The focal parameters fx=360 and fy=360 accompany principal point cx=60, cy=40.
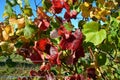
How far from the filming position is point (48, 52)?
121 cm

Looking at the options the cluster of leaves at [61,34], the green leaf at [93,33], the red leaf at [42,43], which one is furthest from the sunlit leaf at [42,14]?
the green leaf at [93,33]

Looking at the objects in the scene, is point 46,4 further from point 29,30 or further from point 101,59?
point 101,59

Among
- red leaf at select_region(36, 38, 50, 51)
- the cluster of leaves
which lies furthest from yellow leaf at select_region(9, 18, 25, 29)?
red leaf at select_region(36, 38, 50, 51)

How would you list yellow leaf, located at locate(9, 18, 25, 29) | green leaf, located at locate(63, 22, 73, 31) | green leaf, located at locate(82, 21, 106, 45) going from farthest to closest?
1. yellow leaf, located at locate(9, 18, 25, 29)
2. green leaf, located at locate(63, 22, 73, 31)
3. green leaf, located at locate(82, 21, 106, 45)

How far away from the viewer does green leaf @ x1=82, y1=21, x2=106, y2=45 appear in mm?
1050

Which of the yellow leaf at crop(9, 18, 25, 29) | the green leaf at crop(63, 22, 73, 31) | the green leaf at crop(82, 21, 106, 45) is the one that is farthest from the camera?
the yellow leaf at crop(9, 18, 25, 29)

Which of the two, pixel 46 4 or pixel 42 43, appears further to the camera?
pixel 46 4

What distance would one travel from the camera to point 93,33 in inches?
42.2

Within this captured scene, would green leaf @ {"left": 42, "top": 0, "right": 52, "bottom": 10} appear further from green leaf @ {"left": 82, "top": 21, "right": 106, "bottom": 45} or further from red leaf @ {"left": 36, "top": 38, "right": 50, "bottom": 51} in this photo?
green leaf @ {"left": 82, "top": 21, "right": 106, "bottom": 45}

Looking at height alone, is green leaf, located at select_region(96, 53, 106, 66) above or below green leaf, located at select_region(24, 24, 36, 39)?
below

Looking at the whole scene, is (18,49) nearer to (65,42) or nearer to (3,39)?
(3,39)

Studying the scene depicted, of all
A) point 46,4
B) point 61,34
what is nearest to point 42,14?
point 46,4

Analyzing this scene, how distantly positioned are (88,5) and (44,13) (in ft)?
0.52

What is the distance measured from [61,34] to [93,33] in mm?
102
